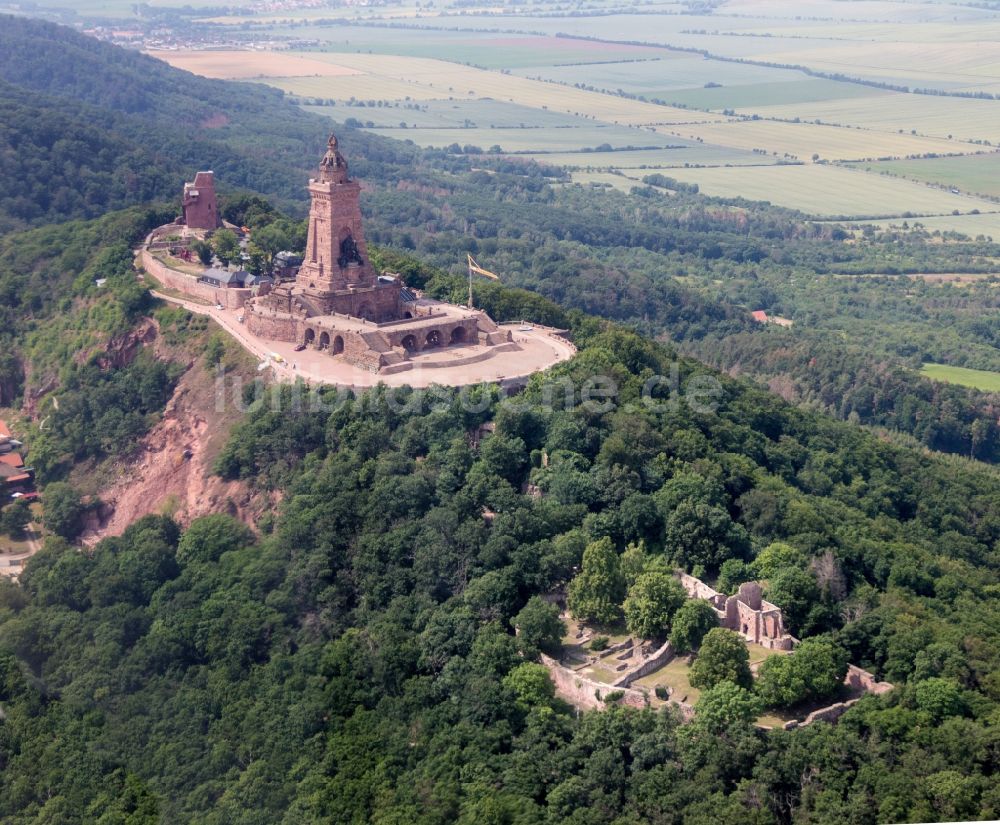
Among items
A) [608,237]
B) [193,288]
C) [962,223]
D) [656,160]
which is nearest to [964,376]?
[608,237]

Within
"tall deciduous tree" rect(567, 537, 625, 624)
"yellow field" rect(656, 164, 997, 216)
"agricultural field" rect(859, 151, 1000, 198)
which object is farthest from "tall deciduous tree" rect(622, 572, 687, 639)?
"agricultural field" rect(859, 151, 1000, 198)

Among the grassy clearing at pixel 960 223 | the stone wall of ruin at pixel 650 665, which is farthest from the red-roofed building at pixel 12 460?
the grassy clearing at pixel 960 223

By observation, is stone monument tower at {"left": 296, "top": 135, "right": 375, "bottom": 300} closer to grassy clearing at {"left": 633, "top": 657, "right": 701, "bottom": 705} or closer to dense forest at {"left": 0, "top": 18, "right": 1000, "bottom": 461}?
dense forest at {"left": 0, "top": 18, "right": 1000, "bottom": 461}

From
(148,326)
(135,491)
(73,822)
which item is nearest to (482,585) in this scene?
(73,822)

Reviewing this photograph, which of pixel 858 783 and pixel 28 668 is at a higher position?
pixel 858 783

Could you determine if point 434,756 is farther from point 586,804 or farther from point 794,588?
point 794,588

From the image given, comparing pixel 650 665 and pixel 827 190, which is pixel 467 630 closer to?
pixel 650 665
